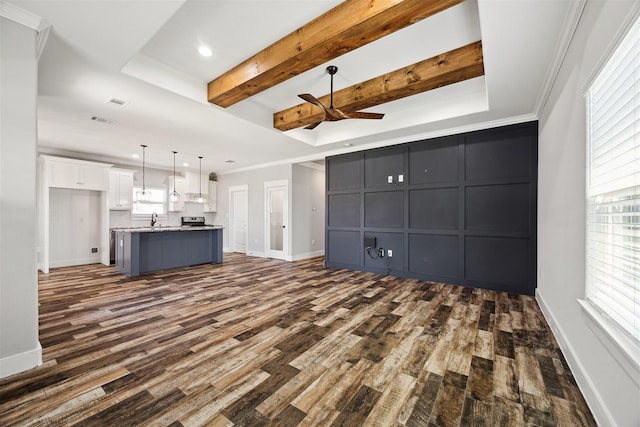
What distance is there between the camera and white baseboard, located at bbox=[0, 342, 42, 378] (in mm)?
1910

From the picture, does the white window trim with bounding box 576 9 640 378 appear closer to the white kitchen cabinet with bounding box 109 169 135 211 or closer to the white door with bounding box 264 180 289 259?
the white door with bounding box 264 180 289 259

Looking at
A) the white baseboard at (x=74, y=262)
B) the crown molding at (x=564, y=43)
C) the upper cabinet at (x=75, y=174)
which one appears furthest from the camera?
the white baseboard at (x=74, y=262)

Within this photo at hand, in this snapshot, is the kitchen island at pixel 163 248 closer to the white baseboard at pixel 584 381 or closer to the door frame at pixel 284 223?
the door frame at pixel 284 223

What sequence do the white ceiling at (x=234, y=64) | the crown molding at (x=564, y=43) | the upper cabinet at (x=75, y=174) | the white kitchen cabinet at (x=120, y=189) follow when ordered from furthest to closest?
the white kitchen cabinet at (x=120, y=189), the upper cabinet at (x=75, y=174), the white ceiling at (x=234, y=64), the crown molding at (x=564, y=43)

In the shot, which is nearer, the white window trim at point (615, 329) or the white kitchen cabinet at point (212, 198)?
the white window trim at point (615, 329)

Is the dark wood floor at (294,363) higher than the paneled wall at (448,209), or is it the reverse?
the paneled wall at (448,209)

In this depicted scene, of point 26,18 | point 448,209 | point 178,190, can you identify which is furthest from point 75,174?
point 448,209

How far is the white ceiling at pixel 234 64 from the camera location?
6.82 ft

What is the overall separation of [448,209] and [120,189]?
753 cm

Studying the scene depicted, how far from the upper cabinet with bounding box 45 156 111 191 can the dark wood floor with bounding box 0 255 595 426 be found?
3084 mm

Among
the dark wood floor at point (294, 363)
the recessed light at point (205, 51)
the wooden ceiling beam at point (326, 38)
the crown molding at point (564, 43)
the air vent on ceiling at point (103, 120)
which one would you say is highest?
the recessed light at point (205, 51)

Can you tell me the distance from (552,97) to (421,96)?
1543mm

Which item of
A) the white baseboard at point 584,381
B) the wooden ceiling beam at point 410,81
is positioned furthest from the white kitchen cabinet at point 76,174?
the white baseboard at point 584,381

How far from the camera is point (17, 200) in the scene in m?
1.97
